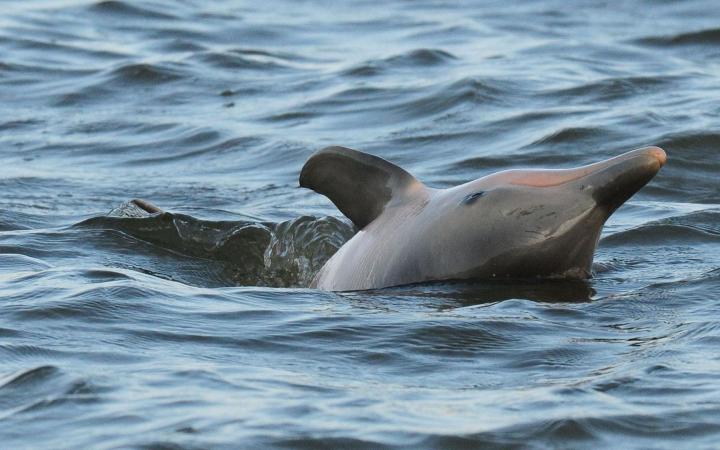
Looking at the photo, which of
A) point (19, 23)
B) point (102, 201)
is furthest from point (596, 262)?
point (19, 23)

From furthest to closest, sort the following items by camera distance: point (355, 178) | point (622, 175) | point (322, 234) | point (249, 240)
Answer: point (249, 240) → point (322, 234) → point (355, 178) → point (622, 175)

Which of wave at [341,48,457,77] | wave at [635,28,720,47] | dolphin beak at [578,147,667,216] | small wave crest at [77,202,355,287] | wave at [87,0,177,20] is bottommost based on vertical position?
small wave crest at [77,202,355,287]

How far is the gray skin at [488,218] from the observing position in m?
7.38

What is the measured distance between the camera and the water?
561cm

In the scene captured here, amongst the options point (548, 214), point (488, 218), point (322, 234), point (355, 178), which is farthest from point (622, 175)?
point (322, 234)

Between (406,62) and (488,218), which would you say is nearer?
(488,218)

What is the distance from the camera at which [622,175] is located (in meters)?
7.31

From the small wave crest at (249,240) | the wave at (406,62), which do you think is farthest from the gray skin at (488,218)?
the wave at (406,62)

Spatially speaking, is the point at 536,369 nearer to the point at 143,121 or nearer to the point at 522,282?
the point at 522,282

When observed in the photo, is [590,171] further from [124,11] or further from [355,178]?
[124,11]

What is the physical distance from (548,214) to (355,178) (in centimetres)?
121

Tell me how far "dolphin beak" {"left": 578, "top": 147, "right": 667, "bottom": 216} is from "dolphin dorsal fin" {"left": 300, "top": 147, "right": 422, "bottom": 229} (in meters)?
Answer: 1.15

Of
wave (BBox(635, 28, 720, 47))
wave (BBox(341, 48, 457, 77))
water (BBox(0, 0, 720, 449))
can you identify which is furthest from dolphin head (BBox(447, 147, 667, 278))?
wave (BBox(635, 28, 720, 47))

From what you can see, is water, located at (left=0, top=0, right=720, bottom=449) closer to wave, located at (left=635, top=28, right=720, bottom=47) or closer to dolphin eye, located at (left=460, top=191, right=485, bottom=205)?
wave, located at (left=635, top=28, right=720, bottom=47)
